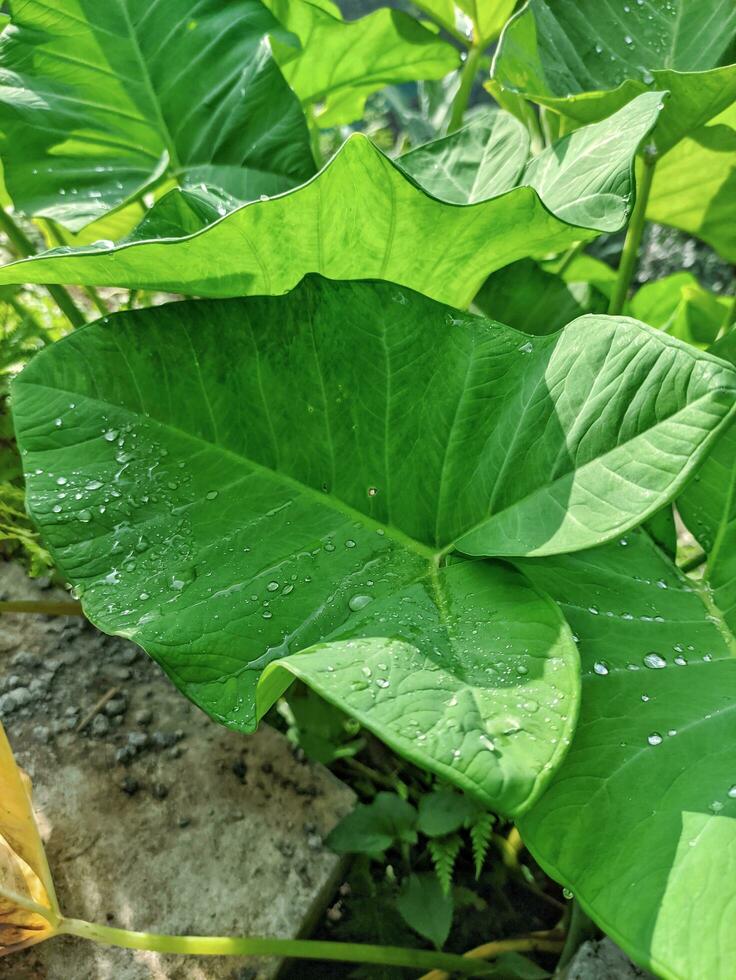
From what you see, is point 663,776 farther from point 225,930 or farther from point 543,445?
point 225,930

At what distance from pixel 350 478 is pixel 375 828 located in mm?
486

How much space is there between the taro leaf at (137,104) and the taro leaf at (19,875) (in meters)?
0.68

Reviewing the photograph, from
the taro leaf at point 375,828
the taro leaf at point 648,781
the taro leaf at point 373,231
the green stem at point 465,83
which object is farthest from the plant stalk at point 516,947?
the green stem at point 465,83

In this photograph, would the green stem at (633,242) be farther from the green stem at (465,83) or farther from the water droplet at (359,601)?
the water droplet at (359,601)

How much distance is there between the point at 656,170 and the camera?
114cm

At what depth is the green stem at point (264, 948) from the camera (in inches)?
27.7

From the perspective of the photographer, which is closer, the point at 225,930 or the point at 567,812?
the point at 567,812

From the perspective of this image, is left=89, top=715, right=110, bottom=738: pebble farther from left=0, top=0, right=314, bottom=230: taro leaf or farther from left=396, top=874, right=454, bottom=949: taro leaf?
left=0, top=0, right=314, bottom=230: taro leaf

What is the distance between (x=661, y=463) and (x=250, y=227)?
1.31 feet

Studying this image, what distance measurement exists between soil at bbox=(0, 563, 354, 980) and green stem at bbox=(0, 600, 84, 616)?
0.27 feet

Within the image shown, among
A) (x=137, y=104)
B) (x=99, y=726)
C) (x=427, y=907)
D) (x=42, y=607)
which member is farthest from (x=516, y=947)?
(x=137, y=104)

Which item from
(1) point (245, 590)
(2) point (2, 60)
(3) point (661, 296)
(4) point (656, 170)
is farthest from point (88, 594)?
(3) point (661, 296)

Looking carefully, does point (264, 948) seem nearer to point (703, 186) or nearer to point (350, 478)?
point (350, 478)

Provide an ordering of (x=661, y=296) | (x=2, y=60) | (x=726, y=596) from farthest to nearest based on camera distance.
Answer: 1. (x=661, y=296)
2. (x=2, y=60)
3. (x=726, y=596)
